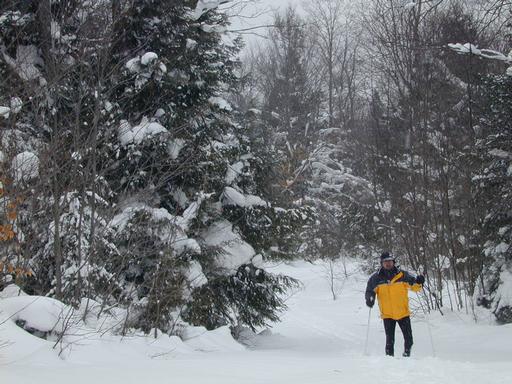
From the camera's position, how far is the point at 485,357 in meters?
8.99

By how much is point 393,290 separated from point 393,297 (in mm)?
103

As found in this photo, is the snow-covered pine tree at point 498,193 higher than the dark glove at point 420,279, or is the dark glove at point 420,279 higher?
the snow-covered pine tree at point 498,193

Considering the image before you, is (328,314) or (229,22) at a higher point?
(229,22)

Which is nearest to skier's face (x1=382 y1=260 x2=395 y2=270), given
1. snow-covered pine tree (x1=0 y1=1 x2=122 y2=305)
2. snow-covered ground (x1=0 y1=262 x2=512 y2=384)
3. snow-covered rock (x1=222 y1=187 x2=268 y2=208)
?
snow-covered ground (x1=0 y1=262 x2=512 y2=384)

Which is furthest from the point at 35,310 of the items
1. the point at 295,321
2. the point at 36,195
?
the point at 295,321

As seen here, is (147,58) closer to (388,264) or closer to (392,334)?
(388,264)

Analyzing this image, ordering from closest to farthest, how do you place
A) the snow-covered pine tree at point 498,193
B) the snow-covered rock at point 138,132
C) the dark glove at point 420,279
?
the dark glove at point 420,279
the snow-covered rock at point 138,132
the snow-covered pine tree at point 498,193

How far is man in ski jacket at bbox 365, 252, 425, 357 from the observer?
8.34 meters

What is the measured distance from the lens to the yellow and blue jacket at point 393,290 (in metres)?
8.36

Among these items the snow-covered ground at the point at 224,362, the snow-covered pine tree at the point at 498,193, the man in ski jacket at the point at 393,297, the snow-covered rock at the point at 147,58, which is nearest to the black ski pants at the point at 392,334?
the man in ski jacket at the point at 393,297

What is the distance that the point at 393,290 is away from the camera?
840 centimetres

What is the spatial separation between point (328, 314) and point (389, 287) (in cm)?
947

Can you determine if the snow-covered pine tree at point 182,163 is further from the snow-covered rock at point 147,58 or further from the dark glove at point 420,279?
the dark glove at point 420,279

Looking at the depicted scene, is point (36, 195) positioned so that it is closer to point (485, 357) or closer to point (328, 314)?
point (485, 357)
